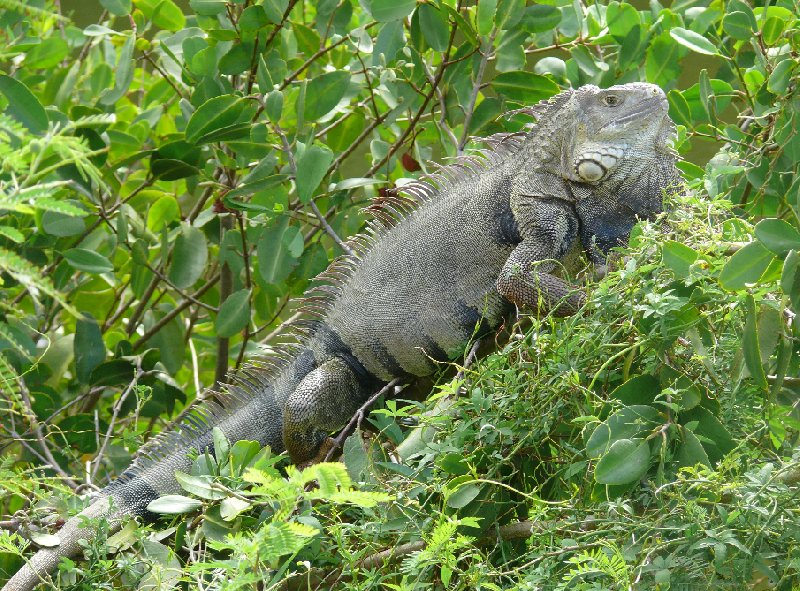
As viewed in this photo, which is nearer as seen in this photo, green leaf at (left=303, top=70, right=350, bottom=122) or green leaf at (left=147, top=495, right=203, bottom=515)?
green leaf at (left=147, top=495, right=203, bottom=515)

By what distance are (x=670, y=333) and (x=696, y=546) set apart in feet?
1.15

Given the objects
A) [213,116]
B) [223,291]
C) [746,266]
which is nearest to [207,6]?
[213,116]

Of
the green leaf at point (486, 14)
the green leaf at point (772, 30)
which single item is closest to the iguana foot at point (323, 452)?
the green leaf at point (486, 14)

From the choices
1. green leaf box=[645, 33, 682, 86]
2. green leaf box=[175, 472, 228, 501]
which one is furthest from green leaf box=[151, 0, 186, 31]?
green leaf box=[175, 472, 228, 501]

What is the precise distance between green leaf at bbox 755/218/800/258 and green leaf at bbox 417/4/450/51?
152 cm

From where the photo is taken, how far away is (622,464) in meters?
1.51

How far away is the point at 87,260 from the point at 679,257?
192cm

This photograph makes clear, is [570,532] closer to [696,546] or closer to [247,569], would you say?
[696,546]

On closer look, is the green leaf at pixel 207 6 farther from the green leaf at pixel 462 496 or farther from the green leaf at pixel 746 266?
the green leaf at pixel 746 266

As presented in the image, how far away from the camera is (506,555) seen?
5.92 ft

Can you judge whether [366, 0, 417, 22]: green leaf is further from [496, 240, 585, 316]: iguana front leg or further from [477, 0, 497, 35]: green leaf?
[496, 240, 585, 316]: iguana front leg

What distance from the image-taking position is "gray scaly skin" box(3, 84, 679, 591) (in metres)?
2.62

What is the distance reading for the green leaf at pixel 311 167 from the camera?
106 inches

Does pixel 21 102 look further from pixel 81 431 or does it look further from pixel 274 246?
pixel 81 431
